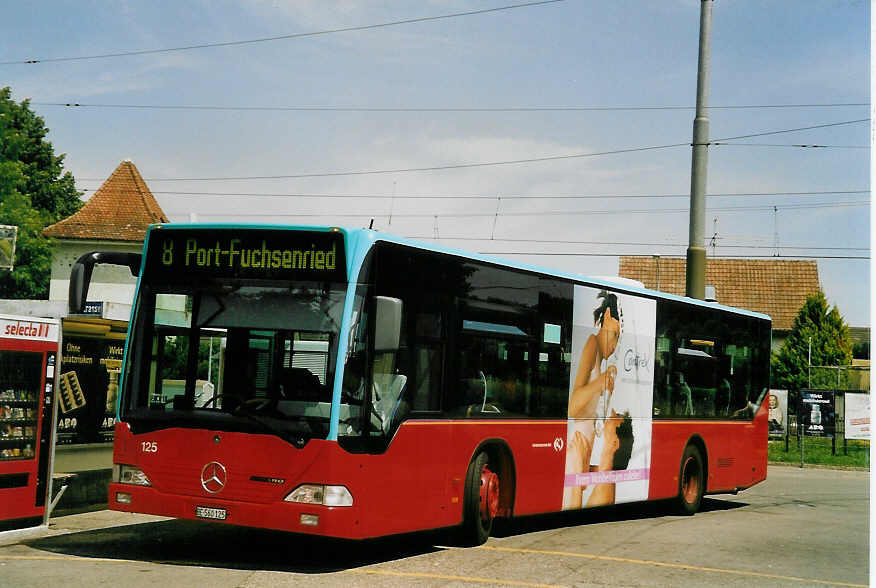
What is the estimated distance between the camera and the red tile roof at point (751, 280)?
218 feet

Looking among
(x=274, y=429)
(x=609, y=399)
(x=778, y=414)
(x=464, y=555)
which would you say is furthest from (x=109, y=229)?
(x=274, y=429)

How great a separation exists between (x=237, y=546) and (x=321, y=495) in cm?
216

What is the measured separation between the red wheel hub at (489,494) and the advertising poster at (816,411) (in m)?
22.7

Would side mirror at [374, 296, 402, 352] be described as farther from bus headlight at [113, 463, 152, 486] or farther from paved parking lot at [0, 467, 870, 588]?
bus headlight at [113, 463, 152, 486]

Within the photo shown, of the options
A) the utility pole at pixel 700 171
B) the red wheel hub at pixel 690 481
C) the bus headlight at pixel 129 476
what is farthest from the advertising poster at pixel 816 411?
the bus headlight at pixel 129 476

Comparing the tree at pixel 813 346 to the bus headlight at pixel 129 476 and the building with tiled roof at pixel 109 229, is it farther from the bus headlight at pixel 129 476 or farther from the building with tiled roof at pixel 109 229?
the bus headlight at pixel 129 476

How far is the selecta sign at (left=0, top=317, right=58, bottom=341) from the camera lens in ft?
38.7

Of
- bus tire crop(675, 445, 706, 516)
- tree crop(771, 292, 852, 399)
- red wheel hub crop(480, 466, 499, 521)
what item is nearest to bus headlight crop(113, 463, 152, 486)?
red wheel hub crop(480, 466, 499, 521)

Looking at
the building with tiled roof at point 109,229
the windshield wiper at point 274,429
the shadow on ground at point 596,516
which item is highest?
the building with tiled roof at point 109,229

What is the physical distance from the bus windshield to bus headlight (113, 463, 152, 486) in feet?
1.43

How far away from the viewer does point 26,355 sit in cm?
1216

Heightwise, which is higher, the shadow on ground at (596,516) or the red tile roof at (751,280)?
the red tile roof at (751,280)

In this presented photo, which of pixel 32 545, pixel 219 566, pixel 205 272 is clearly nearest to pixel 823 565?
pixel 219 566

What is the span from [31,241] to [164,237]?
148 feet
